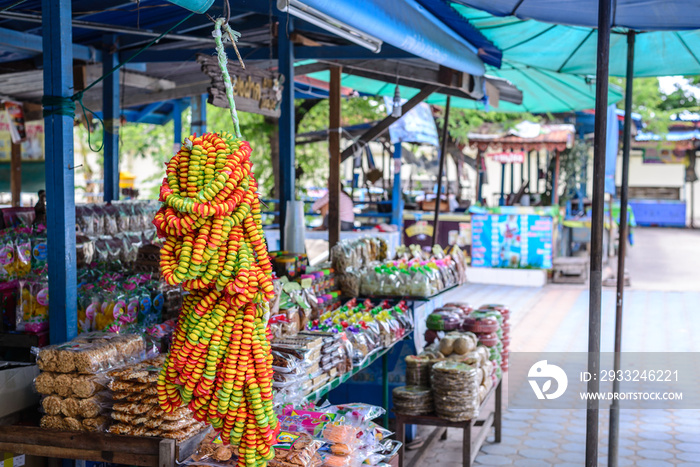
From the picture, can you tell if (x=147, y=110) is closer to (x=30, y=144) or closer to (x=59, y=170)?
(x=30, y=144)

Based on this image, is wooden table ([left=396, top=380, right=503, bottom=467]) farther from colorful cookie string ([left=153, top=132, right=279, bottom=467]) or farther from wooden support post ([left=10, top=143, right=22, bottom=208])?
wooden support post ([left=10, top=143, right=22, bottom=208])

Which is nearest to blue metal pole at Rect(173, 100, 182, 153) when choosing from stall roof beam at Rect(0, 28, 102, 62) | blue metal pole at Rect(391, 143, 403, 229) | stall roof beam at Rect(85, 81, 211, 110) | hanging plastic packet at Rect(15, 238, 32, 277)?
stall roof beam at Rect(85, 81, 211, 110)

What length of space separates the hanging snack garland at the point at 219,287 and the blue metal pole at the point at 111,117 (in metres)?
4.76

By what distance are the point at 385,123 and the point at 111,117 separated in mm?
2882

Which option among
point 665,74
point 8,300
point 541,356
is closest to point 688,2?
point 665,74

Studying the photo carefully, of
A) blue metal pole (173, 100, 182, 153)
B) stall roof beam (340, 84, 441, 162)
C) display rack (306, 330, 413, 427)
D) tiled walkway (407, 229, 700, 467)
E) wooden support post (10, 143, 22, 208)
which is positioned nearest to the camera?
display rack (306, 330, 413, 427)

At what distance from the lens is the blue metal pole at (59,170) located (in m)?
3.14

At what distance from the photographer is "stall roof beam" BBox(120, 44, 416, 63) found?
6.00 m

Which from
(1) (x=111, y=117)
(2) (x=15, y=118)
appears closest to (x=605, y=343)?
(1) (x=111, y=117)

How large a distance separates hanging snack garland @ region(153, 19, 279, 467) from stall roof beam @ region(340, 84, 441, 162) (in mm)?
5079

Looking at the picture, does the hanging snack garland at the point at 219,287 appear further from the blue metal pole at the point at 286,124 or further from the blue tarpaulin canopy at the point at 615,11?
the blue metal pole at the point at 286,124

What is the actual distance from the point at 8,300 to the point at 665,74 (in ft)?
19.4

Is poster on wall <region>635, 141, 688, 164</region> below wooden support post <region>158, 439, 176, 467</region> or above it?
above

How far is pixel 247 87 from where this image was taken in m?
5.02
